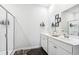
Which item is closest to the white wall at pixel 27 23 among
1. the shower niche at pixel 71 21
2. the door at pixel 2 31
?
the door at pixel 2 31

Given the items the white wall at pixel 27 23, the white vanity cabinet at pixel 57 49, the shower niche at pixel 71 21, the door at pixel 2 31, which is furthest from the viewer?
the white wall at pixel 27 23

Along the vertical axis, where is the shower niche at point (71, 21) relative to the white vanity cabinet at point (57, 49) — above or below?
above

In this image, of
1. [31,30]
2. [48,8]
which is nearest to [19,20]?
[31,30]

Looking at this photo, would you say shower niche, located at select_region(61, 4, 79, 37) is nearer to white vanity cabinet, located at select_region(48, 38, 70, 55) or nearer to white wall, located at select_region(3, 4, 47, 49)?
white vanity cabinet, located at select_region(48, 38, 70, 55)

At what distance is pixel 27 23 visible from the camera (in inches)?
125

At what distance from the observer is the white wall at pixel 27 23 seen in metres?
3.04

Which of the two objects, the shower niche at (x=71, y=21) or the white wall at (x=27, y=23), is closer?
the shower niche at (x=71, y=21)

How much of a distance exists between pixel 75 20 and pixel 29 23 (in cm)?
207

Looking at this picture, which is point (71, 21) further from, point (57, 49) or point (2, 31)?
point (2, 31)

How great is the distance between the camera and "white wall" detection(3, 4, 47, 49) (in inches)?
120

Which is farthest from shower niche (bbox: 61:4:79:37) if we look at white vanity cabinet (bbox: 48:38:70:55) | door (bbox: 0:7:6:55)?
door (bbox: 0:7:6:55)

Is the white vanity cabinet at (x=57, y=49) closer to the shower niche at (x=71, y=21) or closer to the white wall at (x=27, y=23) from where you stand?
the shower niche at (x=71, y=21)
